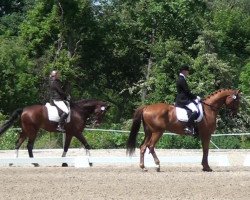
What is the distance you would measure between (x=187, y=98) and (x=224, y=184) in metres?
3.91

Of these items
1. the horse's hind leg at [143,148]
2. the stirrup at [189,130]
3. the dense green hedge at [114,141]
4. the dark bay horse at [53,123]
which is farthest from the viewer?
the dense green hedge at [114,141]

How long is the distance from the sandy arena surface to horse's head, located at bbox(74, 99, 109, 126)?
3.72 meters

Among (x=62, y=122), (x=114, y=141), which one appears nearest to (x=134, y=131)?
(x=62, y=122)

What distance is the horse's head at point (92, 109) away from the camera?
18.8 m

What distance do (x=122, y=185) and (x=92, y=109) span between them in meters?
6.75

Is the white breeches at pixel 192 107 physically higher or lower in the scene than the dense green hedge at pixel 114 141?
higher

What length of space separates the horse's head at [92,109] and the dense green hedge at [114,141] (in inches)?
325

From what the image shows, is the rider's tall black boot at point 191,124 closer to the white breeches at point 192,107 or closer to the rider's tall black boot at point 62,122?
the white breeches at point 192,107

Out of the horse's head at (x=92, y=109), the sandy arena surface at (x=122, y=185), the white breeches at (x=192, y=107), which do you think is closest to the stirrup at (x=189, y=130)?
the white breeches at (x=192, y=107)

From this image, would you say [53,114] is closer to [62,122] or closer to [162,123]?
[62,122]

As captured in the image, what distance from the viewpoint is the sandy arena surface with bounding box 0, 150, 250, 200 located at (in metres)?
11.1

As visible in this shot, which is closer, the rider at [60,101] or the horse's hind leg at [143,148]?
the horse's hind leg at [143,148]

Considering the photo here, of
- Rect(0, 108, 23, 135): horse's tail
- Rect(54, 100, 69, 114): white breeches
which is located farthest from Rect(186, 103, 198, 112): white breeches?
Rect(0, 108, 23, 135): horse's tail

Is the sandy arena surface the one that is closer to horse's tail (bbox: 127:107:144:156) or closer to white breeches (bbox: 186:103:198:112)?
horse's tail (bbox: 127:107:144:156)
